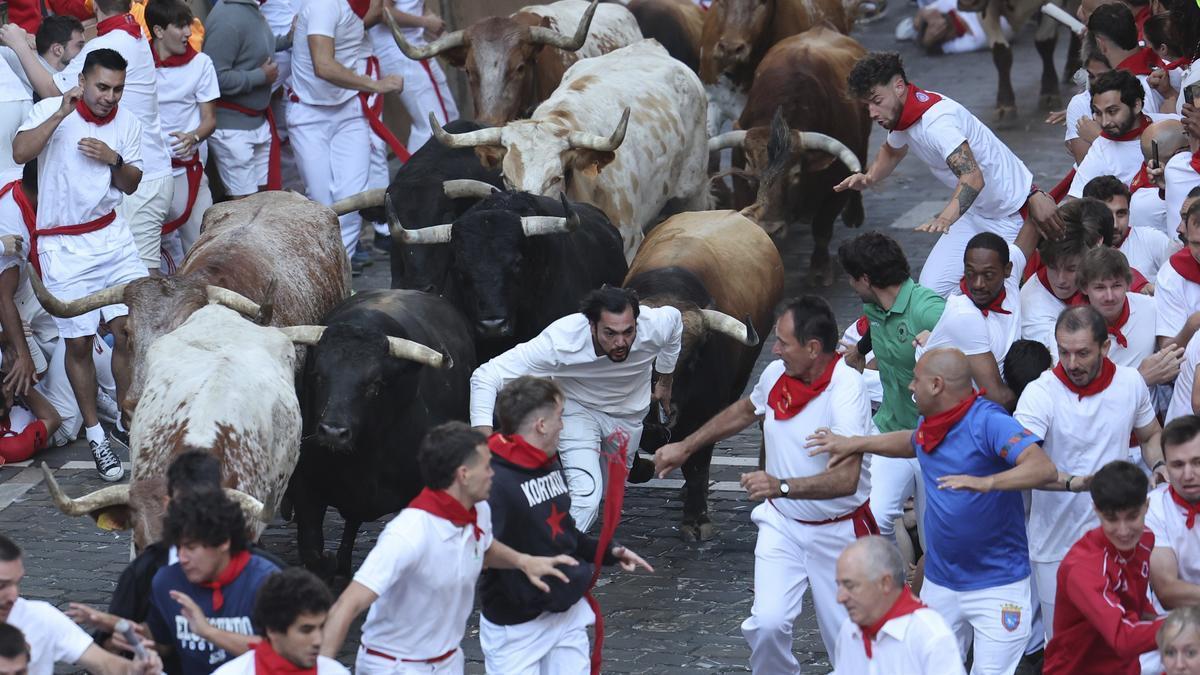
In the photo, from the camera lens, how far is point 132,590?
6.01 m

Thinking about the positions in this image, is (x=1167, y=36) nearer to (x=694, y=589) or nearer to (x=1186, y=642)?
(x=694, y=589)

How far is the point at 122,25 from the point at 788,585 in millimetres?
6495

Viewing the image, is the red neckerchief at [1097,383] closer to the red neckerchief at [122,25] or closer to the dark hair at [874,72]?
the dark hair at [874,72]

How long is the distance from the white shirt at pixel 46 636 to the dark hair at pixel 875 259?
3728 millimetres

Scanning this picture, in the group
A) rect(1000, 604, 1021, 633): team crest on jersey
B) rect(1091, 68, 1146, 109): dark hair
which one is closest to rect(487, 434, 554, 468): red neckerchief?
rect(1000, 604, 1021, 633): team crest on jersey

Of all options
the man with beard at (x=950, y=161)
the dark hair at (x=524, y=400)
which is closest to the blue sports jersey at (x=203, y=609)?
the dark hair at (x=524, y=400)

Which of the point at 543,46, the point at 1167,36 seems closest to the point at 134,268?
the point at 543,46

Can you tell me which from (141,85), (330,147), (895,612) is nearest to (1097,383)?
(895,612)

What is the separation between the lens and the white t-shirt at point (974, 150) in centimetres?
923

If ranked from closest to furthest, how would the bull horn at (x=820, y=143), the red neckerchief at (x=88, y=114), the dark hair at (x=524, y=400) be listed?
the dark hair at (x=524, y=400) < the red neckerchief at (x=88, y=114) < the bull horn at (x=820, y=143)

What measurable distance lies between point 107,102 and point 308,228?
136 centimetres

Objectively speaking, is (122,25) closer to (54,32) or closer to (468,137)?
(54,32)

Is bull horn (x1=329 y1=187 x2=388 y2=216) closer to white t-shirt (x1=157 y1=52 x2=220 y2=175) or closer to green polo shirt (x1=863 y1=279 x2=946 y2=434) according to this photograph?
white t-shirt (x1=157 y1=52 x2=220 y2=175)

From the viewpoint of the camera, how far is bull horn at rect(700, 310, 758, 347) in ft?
31.0
